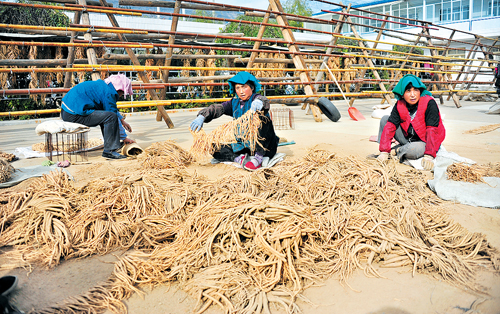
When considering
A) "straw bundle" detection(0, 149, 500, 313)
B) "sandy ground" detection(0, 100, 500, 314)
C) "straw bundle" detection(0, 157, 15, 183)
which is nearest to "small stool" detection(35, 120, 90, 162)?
"straw bundle" detection(0, 157, 15, 183)

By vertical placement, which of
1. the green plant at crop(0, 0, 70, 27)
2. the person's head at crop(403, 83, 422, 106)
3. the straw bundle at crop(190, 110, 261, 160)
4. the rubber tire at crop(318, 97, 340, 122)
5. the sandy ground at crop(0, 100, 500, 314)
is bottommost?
the sandy ground at crop(0, 100, 500, 314)

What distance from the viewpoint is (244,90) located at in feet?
12.3

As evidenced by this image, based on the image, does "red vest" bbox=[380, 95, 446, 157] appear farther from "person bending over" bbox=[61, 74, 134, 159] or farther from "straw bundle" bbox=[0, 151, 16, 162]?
"straw bundle" bbox=[0, 151, 16, 162]

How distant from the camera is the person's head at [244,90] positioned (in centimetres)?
372

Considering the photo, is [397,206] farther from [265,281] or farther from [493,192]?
[265,281]

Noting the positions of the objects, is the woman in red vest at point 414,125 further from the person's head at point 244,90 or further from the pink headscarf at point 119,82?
the pink headscarf at point 119,82

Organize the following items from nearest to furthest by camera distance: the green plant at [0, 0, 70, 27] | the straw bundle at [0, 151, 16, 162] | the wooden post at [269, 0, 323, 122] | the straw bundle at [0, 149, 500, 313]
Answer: the straw bundle at [0, 149, 500, 313]
the straw bundle at [0, 151, 16, 162]
the wooden post at [269, 0, 323, 122]
the green plant at [0, 0, 70, 27]

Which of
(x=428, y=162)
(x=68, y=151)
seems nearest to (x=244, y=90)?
(x=428, y=162)

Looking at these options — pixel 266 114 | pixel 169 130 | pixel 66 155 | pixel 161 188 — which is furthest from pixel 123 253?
pixel 169 130

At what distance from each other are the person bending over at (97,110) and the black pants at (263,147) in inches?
51.7

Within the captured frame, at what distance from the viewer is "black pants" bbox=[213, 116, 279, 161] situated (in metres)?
3.75

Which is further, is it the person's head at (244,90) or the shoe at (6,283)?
the person's head at (244,90)

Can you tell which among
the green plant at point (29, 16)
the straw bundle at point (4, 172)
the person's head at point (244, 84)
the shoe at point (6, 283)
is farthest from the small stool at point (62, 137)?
the green plant at point (29, 16)

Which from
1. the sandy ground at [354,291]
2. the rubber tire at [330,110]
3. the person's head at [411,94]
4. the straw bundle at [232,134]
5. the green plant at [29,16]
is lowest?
the sandy ground at [354,291]
